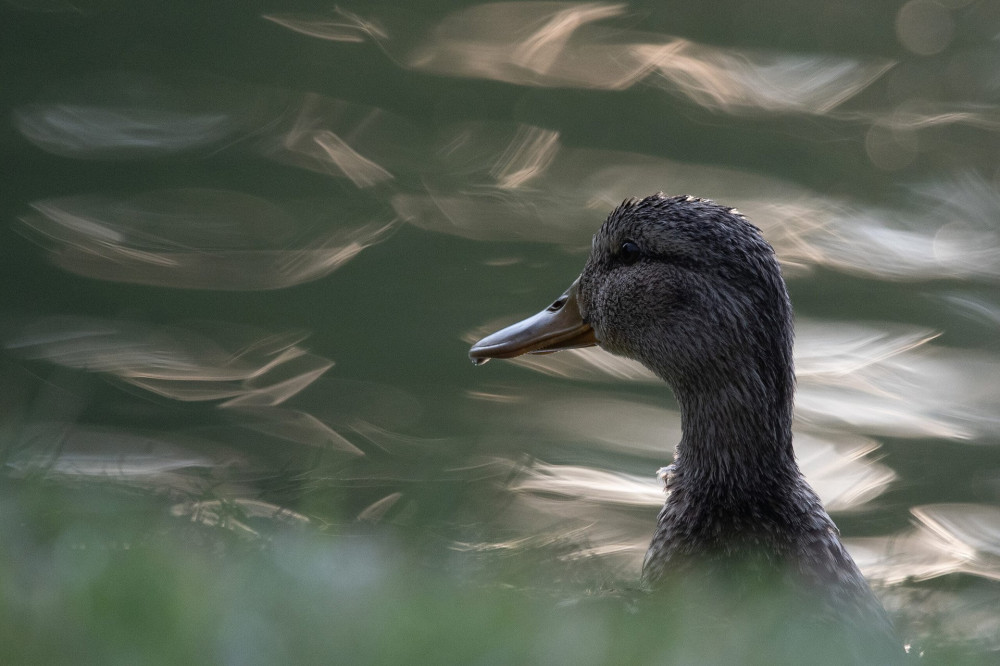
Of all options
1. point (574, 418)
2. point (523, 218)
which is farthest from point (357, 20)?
point (574, 418)

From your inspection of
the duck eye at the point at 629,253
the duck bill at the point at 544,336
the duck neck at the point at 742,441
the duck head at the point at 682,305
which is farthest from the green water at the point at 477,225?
the duck neck at the point at 742,441

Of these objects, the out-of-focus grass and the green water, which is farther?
the green water

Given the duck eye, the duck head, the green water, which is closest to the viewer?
the duck head

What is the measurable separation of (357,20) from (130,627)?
7.57 m

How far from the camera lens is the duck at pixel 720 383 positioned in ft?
13.3

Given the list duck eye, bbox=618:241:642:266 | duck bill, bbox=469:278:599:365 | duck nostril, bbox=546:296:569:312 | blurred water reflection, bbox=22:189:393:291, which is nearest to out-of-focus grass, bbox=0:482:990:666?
duck eye, bbox=618:241:642:266

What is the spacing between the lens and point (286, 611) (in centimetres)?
250

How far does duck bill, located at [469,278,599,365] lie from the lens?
5.34 m

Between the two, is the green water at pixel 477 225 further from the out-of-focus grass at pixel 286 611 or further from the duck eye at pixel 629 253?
the out-of-focus grass at pixel 286 611

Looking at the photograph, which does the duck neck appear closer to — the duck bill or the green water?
the duck bill

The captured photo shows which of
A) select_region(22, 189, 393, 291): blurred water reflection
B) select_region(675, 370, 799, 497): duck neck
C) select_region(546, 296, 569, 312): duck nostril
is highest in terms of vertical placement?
select_region(546, 296, 569, 312): duck nostril

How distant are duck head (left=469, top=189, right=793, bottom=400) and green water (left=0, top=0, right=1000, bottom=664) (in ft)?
3.25

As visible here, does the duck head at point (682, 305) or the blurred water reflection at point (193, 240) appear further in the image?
the blurred water reflection at point (193, 240)

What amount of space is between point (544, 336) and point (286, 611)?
9.80 ft
